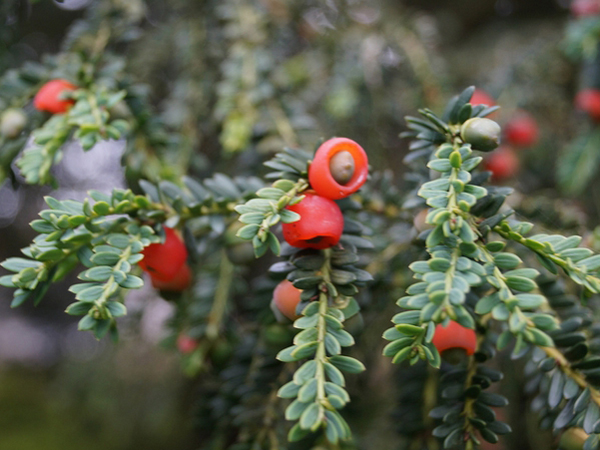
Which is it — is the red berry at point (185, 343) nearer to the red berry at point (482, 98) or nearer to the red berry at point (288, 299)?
the red berry at point (288, 299)

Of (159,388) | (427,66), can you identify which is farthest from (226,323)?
(159,388)

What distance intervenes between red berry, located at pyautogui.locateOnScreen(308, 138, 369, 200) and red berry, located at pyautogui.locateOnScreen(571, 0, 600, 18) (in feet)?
3.61

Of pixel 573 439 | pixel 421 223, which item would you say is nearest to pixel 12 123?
pixel 421 223

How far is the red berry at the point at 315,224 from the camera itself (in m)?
0.51

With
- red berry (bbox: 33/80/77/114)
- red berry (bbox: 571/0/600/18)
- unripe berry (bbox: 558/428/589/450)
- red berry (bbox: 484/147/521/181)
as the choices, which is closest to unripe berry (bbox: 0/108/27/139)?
red berry (bbox: 33/80/77/114)

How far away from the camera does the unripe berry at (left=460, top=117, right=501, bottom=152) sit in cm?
51

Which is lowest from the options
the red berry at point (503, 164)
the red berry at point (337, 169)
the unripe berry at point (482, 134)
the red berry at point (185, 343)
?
the red berry at point (185, 343)

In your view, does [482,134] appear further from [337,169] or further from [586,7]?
[586,7]

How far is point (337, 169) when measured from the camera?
528 millimetres

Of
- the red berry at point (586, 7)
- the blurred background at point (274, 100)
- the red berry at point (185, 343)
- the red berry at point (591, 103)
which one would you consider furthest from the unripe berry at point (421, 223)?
the red berry at point (586, 7)

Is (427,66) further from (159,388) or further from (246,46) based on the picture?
(159,388)

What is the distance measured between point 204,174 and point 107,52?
381 millimetres

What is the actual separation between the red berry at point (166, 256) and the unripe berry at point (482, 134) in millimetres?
Result: 413

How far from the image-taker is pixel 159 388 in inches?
67.9
